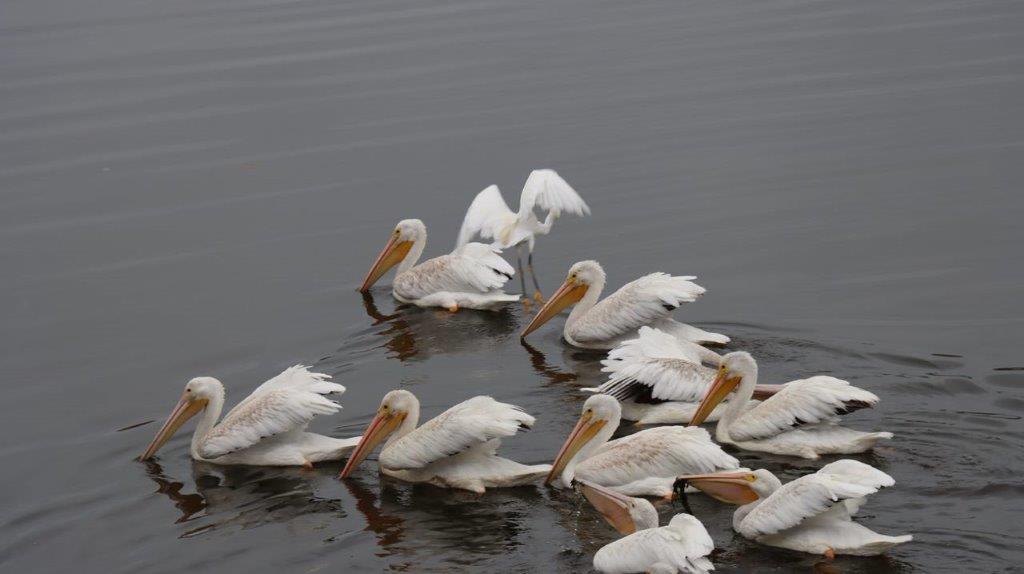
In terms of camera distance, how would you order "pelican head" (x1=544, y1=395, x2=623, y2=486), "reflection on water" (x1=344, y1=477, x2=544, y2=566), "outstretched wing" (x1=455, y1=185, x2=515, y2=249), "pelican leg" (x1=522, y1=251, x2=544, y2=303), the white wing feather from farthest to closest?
"outstretched wing" (x1=455, y1=185, x2=515, y2=249) < "pelican leg" (x1=522, y1=251, x2=544, y2=303) < "pelican head" (x1=544, y1=395, x2=623, y2=486) < the white wing feather < "reflection on water" (x1=344, y1=477, x2=544, y2=566)

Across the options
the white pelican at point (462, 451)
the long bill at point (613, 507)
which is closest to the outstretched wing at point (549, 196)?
the white pelican at point (462, 451)

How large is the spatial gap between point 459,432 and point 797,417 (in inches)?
64.1

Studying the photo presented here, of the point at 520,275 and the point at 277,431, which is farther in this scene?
the point at 520,275

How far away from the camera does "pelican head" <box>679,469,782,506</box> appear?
6.05 m

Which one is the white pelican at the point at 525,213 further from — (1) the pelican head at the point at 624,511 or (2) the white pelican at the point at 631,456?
(1) the pelican head at the point at 624,511

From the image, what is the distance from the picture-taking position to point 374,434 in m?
7.20

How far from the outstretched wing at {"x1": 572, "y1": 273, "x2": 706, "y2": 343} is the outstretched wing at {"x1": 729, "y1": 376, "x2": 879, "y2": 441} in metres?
1.57

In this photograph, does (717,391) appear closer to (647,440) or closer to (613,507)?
(647,440)

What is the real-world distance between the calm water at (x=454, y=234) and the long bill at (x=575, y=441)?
0.15 metres

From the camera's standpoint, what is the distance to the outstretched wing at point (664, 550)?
5.52 meters

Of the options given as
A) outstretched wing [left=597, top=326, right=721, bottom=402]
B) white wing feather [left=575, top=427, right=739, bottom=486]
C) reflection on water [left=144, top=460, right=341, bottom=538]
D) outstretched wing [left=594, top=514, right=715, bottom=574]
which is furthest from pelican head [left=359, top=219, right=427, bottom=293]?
outstretched wing [left=594, top=514, right=715, bottom=574]

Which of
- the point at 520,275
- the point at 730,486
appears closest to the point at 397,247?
the point at 520,275

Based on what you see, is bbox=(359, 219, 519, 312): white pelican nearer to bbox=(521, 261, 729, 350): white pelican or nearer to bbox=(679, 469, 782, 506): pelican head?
bbox=(521, 261, 729, 350): white pelican

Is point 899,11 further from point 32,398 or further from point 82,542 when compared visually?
point 82,542
